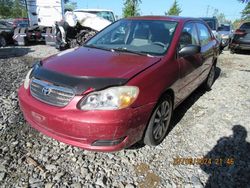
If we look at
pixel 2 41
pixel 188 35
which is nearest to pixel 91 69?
pixel 188 35

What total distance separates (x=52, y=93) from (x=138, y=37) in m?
1.72

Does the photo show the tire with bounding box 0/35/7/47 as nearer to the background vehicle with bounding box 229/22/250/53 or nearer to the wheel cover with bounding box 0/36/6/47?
the wheel cover with bounding box 0/36/6/47

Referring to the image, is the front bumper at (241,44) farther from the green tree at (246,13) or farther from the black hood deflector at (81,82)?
the green tree at (246,13)

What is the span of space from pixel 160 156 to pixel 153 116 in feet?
1.92

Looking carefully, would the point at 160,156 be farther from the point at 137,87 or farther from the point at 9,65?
the point at 9,65

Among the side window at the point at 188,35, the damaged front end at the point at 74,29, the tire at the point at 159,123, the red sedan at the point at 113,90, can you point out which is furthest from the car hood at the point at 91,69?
the damaged front end at the point at 74,29

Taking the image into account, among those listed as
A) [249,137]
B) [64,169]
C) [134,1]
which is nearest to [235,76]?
[249,137]

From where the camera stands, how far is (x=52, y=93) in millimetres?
2469

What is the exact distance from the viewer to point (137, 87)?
2434mm

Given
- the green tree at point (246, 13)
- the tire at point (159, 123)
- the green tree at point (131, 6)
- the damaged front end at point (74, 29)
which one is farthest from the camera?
the green tree at point (246, 13)

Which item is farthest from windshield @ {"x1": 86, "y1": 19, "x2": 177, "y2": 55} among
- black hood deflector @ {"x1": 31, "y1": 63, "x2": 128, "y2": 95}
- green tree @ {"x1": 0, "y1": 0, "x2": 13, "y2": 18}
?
green tree @ {"x1": 0, "y1": 0, "x2": 13, "y2": 18}

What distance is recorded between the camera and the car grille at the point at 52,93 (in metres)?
2.38

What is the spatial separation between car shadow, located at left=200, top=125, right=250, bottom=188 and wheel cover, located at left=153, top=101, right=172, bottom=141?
2.11 ft

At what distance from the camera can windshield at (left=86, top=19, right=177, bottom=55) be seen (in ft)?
10.8
